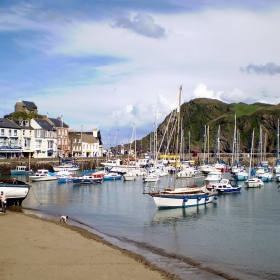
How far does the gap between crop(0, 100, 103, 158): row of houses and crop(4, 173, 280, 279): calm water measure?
141 feet

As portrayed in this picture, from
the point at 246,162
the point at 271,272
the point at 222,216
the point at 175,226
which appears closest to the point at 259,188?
the point at 222,216

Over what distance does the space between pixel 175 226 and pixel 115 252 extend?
39.3ft

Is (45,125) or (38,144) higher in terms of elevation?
(45,125)

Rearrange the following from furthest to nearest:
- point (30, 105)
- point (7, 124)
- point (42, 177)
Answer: point (30, 105), point (7, 124), point (42, 177)

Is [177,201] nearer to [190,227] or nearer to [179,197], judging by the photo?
[179,197]

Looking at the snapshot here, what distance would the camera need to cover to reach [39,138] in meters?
103

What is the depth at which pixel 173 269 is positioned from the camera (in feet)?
65.4

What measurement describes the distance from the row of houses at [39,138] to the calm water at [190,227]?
42.9 metres

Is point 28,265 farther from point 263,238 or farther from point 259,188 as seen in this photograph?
point 259,188

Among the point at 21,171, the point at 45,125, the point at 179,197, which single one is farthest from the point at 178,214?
the point at 45,125

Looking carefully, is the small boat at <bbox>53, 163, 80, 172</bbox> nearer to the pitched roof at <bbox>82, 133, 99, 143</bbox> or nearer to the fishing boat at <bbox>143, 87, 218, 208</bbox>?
the pitched roof at <bbox>82, 133, 99, 143</bbox>

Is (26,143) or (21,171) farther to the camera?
(26,143)

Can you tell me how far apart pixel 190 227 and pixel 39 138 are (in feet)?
255

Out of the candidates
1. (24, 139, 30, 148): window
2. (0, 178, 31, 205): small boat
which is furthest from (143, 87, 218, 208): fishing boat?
(24, 139, 30, 148): window
